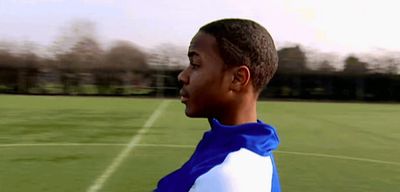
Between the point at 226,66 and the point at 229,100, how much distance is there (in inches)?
3.3

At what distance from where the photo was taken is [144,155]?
10023mm

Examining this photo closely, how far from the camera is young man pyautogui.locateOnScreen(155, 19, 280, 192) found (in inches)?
44.6

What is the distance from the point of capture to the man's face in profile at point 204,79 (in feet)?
4.12

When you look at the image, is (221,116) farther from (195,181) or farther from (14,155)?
(14,155)

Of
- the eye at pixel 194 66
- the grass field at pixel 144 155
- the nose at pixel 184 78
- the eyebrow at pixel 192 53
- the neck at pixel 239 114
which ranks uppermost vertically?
the eyebrow at pixel 192 53

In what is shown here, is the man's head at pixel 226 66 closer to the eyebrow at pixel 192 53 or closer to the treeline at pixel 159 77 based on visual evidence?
the eyebrow at pixel 192 53

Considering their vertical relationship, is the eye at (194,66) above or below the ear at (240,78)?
above

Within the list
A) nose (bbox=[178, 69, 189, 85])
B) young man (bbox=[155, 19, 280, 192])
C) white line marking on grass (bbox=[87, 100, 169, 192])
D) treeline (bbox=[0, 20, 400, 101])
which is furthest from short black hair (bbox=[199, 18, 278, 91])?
treeline (bbox=[0, 20, 400, 101])

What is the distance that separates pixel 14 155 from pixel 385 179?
18.6 ft

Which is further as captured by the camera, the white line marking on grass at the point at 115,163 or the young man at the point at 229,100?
the white line marking on grass at the point at 115,163

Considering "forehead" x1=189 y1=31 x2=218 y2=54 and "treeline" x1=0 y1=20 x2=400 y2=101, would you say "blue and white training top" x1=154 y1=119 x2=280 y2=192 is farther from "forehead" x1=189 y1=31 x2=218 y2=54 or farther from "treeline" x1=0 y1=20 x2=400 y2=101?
"treeline" x1=0 y1=20 x2=400 y2=101

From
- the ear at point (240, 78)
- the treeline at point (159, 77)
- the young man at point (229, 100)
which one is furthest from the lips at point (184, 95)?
the treeline at point (159, 77)

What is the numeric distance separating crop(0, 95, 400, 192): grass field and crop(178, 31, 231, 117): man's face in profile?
18.8 ft

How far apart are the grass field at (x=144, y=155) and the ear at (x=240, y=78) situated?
5.80 m
